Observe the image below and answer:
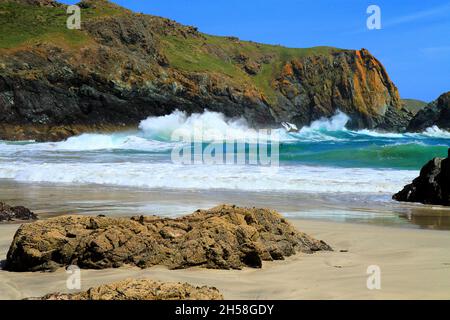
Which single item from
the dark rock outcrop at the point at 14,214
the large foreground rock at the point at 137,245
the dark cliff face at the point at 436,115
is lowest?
the dark rock outcrop at the point at 14,214

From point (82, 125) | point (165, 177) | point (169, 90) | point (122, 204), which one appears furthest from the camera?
point (169, 90)

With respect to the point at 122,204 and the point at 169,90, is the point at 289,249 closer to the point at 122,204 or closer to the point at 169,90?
the point at 122,204

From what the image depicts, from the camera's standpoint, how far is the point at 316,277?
4.33 meters

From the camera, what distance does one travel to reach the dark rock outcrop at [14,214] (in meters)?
7.83

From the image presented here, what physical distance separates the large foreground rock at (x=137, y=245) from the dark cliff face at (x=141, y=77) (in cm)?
3740

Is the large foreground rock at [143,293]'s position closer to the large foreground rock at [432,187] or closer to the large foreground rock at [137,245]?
the large foreground rock at [137,245]

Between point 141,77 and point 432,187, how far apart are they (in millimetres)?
40912

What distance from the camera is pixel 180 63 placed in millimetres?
61094

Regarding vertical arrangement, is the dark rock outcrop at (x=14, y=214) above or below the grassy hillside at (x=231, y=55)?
below

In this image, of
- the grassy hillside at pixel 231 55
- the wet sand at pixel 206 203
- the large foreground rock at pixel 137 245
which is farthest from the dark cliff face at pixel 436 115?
the large foreground rock at pixel 137 245

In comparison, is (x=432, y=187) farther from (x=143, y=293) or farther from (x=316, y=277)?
(x=143, y=293)

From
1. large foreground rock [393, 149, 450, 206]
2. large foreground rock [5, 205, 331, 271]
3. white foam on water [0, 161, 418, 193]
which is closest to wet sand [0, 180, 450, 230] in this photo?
large foreground rock [393, 149, 450, 206]
